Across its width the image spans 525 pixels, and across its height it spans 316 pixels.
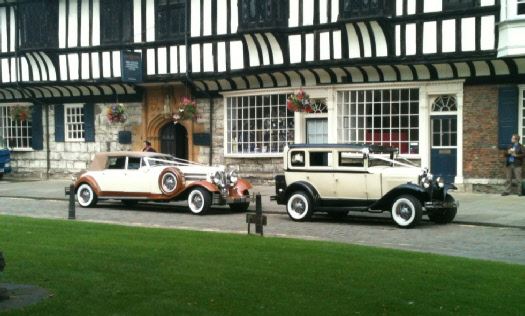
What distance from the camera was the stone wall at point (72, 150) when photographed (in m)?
26.4

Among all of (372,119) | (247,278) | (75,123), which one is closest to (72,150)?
(75,123)

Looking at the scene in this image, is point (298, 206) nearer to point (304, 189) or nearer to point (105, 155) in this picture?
point (304, 189)

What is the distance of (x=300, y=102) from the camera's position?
21703 mm

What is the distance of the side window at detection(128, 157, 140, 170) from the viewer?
58.2ft

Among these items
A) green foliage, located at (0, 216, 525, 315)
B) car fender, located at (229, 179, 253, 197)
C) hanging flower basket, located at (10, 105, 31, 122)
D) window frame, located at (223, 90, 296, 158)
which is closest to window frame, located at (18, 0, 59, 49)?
hanging flower basket, located at (10, 105, 31, 122)

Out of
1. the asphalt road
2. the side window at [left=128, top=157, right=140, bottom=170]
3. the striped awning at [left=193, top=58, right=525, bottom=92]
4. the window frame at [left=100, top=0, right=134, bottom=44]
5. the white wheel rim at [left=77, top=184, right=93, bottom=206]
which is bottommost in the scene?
the asphalt road

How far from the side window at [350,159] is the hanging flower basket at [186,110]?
10014mm

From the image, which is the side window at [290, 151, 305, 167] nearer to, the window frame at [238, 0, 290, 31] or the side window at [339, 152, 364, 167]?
the side window at [339, 152, 364, 167]

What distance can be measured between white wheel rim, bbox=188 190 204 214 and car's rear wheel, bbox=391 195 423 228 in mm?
4604

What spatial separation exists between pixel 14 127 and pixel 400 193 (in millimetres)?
20100

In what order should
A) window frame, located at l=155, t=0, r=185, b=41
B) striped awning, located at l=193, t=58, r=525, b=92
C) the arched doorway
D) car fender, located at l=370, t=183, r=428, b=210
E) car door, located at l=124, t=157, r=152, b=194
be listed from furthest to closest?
the arched doorway
window frame, located at l=155, t=0, r=185, b=41
striped awning, located at l=193, t=58, r=525, b=92
car door, located at l=124, t=157, r=152, b=194
car fender, located at l=370, t=183, r=428, b=210

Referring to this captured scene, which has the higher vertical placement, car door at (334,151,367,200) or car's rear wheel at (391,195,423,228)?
car door at (334,151,367,200)

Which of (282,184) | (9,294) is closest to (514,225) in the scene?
(282,184)

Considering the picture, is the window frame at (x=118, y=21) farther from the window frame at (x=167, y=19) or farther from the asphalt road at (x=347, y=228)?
the asphalt road at (x=347, y=228)
